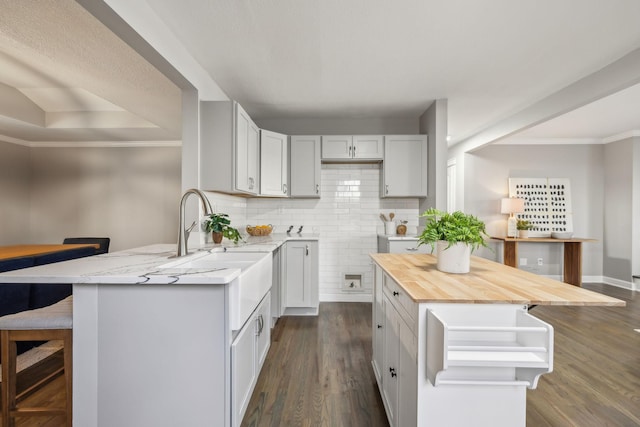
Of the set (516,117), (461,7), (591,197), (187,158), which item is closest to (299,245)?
(187,158)

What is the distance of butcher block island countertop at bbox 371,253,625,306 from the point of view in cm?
113

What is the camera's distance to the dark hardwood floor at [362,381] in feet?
5.85

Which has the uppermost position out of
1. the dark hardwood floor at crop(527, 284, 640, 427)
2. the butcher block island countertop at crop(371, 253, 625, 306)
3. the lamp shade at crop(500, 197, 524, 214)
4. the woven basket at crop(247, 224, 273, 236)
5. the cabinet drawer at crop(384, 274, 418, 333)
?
the lamp shade at crop(500, 197, 524, 214)

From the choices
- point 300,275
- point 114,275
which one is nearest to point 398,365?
point 114,275

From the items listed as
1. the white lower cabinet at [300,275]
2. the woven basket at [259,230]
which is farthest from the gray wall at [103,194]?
the white lower cabinet at [300,275]

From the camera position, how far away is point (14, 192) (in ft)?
16.2

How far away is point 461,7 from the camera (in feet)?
6.38

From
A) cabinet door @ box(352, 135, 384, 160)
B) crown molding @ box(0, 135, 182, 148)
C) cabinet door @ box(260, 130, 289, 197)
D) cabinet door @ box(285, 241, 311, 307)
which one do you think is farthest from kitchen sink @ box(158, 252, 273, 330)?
crown molding @ box(0, 135, 182, 148)

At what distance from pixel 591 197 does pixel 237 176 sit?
247 inches

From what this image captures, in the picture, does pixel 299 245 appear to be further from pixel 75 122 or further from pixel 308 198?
pixel 75 122

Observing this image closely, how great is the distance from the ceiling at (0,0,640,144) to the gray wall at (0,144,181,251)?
3.37ft

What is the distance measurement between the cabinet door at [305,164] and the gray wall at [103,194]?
2556mm

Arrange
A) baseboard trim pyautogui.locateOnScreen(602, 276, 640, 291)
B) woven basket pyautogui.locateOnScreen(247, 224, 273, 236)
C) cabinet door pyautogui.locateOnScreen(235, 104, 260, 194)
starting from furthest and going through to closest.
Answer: baseboard trim pyautogui.locateOnScreen(602, 276, 640, 291), woven basket pyautogui.locateOnScreen(247, 224, 273, 236), cabinet door pyautogui.locateOnScreen(235, 104, 260, 194)

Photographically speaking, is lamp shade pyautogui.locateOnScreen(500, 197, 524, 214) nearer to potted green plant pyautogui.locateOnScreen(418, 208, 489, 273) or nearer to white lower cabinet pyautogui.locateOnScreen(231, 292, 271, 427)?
potted green plant pyautogui.locateOnScreen(418, 208, 489, 273)
